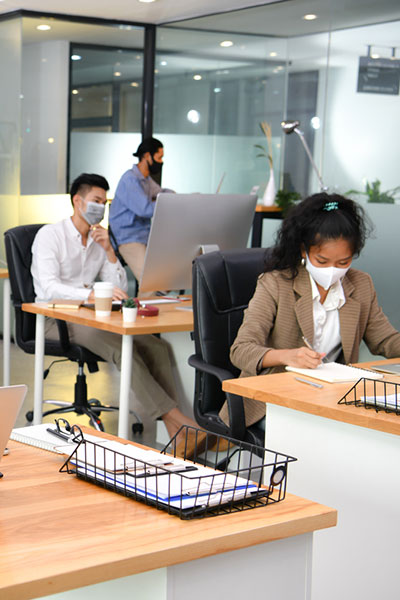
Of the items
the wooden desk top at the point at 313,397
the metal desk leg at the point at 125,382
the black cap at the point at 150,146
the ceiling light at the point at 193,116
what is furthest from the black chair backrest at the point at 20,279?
the ceiling light at the point at 193,116

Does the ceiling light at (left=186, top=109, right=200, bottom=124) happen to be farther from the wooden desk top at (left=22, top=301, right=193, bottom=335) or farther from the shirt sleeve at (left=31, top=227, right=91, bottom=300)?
the wooden desk top at (left=22, top=301, right=193, bottom=335)

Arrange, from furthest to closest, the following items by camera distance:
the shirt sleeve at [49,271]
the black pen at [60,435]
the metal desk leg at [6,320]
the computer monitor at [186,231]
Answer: the metal desk leg at [6,320]
the shirt sleeve at [49,271]
the computer monitor at [186,231]
the black pen at [60,435]

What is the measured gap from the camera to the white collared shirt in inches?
109

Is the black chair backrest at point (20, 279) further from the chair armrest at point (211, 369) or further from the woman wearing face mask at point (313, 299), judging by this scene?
the woman wearing face mask at point (313, 299)

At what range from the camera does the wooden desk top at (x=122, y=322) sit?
3.43 metres

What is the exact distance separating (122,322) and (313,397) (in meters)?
1.55

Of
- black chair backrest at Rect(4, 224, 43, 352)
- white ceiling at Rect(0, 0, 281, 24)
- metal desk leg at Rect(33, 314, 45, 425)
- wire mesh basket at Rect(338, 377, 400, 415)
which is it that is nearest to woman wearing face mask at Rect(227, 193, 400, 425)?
wire mesh basket at Rect(338, 377, 400, 415)

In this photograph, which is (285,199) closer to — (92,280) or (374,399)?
(92,280)

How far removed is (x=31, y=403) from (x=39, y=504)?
3.79m

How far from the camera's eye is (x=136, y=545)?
43.6 inches

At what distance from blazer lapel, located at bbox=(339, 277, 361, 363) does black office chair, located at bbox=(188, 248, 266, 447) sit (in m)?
0.39

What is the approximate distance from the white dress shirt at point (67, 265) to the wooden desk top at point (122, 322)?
0.21 metres

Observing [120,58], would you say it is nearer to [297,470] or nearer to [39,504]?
[297,470]

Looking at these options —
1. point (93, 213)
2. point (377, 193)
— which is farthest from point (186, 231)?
point (377, 193)
